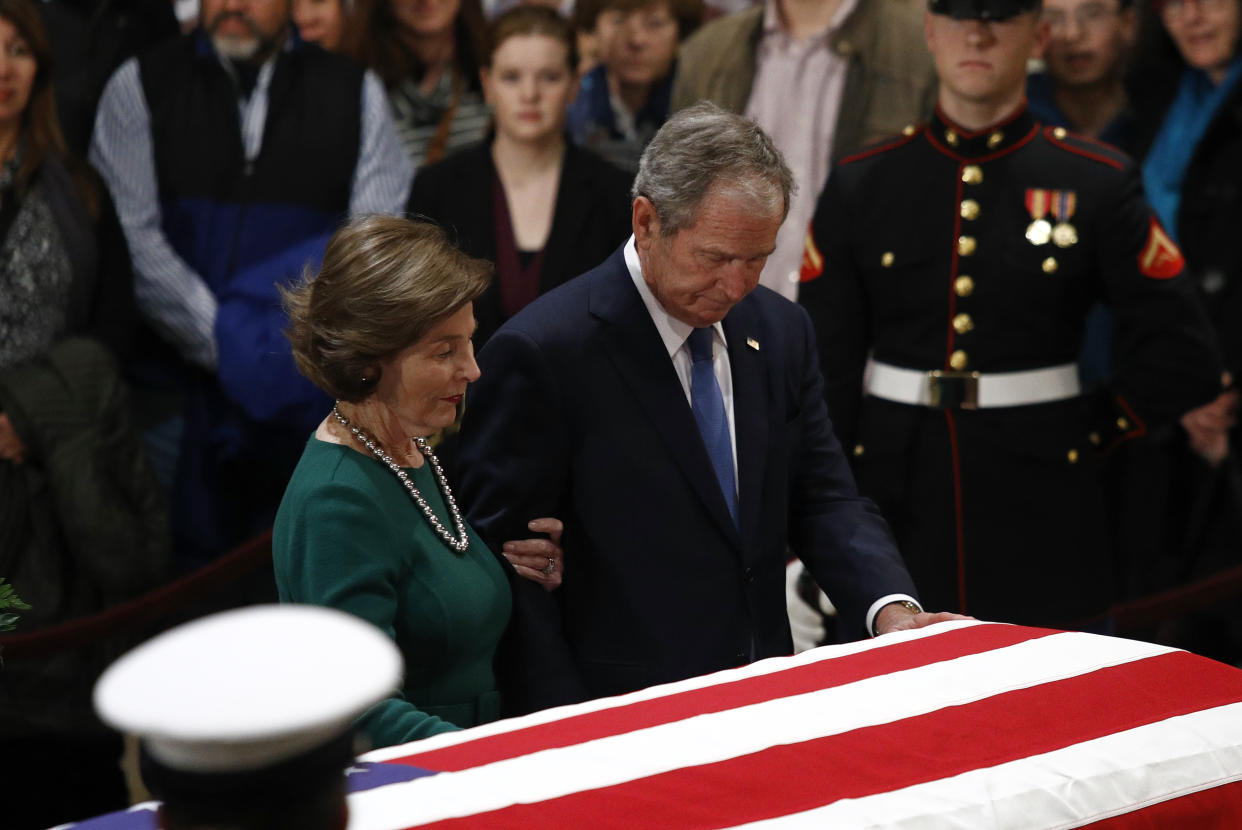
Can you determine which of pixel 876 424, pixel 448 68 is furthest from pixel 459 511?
pixel 448 68

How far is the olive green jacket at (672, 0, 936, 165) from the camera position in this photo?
4.05 meters

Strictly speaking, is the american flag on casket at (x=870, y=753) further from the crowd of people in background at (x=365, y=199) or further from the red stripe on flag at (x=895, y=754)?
the crowd of people in background at (x=365, y=199)

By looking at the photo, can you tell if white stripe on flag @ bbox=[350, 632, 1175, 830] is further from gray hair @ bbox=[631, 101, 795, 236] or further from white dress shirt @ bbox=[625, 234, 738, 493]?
gray hair @ bbox=[631, 101, 795, 236]

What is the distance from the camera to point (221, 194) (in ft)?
13.1

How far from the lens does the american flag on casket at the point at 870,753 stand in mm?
1537

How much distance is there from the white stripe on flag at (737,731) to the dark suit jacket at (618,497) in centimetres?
33

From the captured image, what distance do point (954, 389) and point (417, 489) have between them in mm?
1550

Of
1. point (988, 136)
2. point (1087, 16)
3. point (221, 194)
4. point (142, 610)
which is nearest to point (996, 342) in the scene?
point (988, 136)

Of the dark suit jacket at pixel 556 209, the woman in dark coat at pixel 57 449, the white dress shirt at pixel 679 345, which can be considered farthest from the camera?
the dark suit jacket at pixel 556 209

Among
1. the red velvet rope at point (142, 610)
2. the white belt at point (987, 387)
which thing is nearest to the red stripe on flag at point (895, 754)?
the white belt at point (987, 387)

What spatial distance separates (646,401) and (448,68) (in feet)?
7.68

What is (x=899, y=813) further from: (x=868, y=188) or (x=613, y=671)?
(x=868, y=188)

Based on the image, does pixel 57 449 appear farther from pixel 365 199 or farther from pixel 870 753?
pixel 870 753

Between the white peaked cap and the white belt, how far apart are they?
239cm
